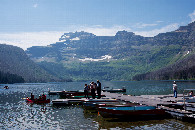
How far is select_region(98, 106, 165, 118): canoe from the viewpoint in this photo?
32.6 m

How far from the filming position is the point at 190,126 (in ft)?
91.4

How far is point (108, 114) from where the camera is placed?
3284cm

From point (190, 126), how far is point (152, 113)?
20.3 feet

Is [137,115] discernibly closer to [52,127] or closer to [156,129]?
[156,129]

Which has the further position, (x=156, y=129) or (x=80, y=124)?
(x=80, y=124)

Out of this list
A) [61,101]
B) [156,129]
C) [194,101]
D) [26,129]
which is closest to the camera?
[156,129]

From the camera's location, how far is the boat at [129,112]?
32562 millimetres

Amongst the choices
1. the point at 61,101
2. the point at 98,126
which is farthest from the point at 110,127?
the point at 61,101

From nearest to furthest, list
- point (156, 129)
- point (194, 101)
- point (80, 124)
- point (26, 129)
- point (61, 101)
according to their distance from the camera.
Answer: point (156, 129) → point (26, 129) → point (80, 124) → point (194, 101) → point (61, 101)

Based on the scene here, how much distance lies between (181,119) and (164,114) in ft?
11.5

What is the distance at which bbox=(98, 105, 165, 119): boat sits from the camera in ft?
107

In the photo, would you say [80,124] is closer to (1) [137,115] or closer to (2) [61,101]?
(1) [137,115]

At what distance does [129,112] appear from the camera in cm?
3259

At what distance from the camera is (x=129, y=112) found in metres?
32.6
